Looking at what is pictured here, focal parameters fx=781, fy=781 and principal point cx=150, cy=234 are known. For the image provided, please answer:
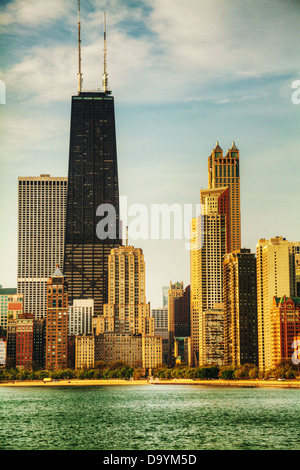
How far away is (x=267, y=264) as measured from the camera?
7500cm

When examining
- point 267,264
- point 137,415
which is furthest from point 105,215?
point 137,415

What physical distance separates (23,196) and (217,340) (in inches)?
1368

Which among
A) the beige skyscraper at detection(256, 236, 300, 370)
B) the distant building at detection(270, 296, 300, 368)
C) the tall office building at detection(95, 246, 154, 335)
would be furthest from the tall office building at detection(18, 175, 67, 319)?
the distant building at detection(270, 296, 300, 368)

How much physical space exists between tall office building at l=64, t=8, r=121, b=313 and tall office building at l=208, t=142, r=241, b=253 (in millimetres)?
12825

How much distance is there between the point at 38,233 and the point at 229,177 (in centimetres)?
2652

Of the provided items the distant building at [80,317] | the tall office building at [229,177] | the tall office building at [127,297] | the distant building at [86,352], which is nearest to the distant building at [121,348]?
the distant building at [86,352]

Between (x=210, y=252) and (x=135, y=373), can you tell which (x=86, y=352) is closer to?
(x=135, y=373)

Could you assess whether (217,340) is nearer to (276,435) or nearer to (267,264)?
(267,264)

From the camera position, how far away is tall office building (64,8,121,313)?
101 m

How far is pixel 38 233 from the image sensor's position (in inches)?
4126

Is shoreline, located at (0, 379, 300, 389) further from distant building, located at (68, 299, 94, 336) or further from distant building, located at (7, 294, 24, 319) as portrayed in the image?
distant building, located at (68, 299, 94, 336)

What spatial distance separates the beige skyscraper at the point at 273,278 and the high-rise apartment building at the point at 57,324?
22297mm

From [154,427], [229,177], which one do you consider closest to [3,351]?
[229,177]

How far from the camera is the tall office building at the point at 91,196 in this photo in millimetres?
100625
